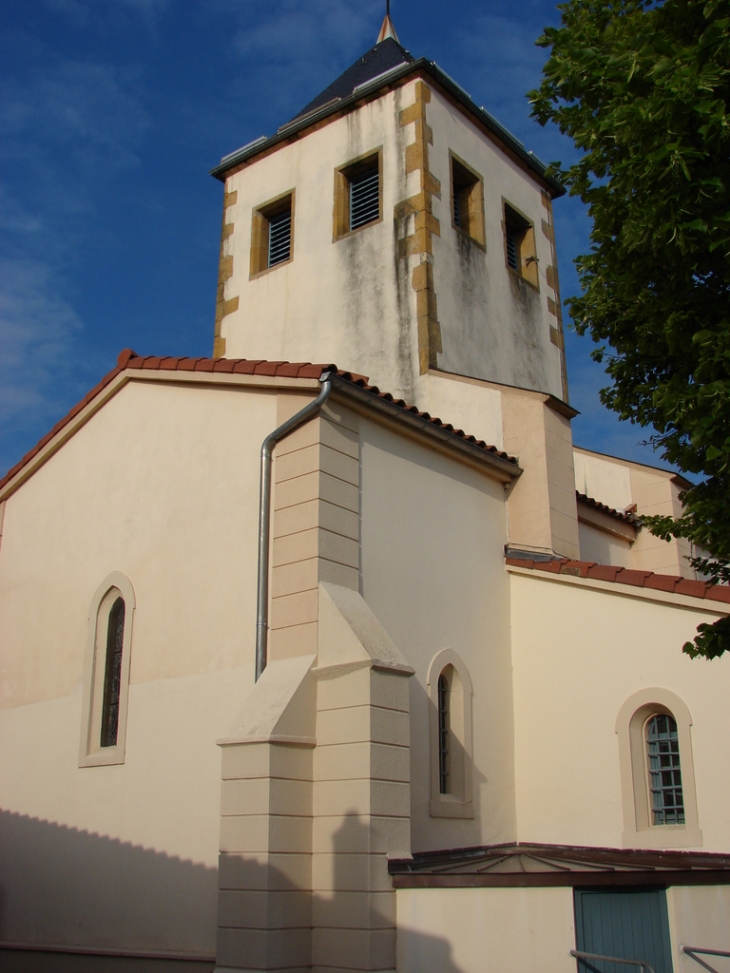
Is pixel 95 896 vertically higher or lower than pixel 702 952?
higher

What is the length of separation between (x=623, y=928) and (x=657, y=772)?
300cm

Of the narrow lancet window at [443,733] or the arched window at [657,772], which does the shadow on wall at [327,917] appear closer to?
the narrow lancet window at [443,733]

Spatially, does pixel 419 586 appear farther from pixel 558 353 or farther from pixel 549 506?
pixel 558 353

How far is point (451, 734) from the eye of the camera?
10867 millimetres

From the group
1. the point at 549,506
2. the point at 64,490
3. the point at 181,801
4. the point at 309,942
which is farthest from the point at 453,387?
the point at 309,942

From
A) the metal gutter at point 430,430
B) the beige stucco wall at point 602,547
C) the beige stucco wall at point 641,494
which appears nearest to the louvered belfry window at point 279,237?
the beige stucco wall at point 641,494

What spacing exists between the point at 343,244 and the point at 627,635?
29.6 feet

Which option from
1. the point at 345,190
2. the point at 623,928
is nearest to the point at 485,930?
the point at 623,928

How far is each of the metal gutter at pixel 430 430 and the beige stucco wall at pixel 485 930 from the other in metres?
4.71

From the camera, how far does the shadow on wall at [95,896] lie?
375 inches

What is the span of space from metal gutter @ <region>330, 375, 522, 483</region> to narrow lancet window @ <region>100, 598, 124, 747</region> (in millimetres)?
3701

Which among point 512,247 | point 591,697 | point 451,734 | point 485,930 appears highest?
point 512,247

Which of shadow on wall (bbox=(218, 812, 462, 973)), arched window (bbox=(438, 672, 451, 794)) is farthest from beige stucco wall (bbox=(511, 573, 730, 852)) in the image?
shadow on wall (bbox=(218, 812, 462, 973))

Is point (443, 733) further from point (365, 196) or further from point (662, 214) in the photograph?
point (365, 196)
